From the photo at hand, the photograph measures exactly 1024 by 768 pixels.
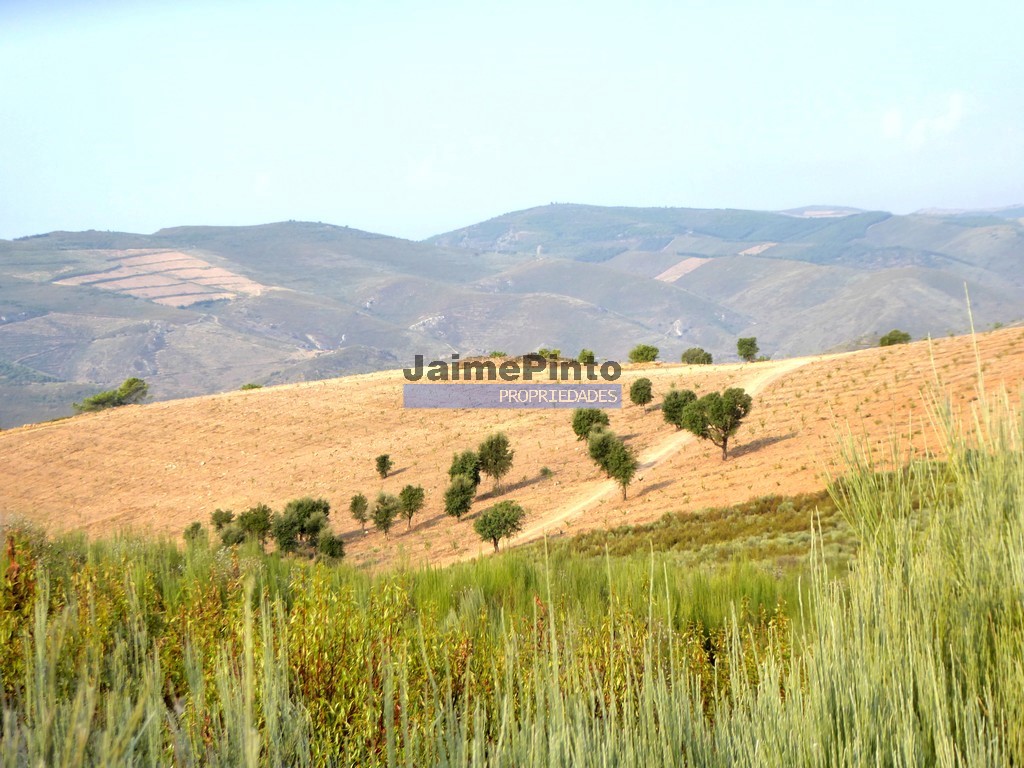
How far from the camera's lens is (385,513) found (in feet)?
99.2

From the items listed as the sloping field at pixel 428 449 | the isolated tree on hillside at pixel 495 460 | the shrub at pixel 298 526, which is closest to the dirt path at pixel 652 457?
the sloping field at pixel 428 449

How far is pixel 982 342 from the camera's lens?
37.3 m

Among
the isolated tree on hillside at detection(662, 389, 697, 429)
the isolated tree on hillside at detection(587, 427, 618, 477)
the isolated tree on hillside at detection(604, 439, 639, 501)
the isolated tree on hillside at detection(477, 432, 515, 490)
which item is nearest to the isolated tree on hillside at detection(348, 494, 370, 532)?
the isolated tree on hillside at detection(477, 432, 515, 490)

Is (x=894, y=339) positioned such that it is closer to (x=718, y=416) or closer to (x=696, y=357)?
(x=696, y=357)

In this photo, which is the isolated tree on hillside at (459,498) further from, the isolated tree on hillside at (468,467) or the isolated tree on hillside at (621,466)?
the isolated tree on hillside at (621,466)

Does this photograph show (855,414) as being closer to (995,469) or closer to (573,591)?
(573,591)

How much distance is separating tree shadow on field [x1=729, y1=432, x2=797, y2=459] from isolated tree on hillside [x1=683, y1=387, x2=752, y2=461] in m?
0.36

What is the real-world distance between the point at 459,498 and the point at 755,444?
36.9ft

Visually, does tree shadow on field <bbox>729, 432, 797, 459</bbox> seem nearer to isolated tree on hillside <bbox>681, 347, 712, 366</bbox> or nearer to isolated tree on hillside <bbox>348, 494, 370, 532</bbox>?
isolated tree on hillside <bbox>348, 494, 370, 532</bbox>

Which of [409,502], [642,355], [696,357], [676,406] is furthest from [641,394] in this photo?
[696,357]

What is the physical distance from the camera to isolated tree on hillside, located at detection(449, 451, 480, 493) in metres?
33.3

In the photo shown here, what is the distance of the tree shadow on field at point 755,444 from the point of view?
98.1 feet

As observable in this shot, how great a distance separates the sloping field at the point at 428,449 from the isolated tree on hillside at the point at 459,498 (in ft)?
2.27

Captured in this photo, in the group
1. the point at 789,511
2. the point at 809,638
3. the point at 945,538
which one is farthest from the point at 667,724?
the point at 789,511
